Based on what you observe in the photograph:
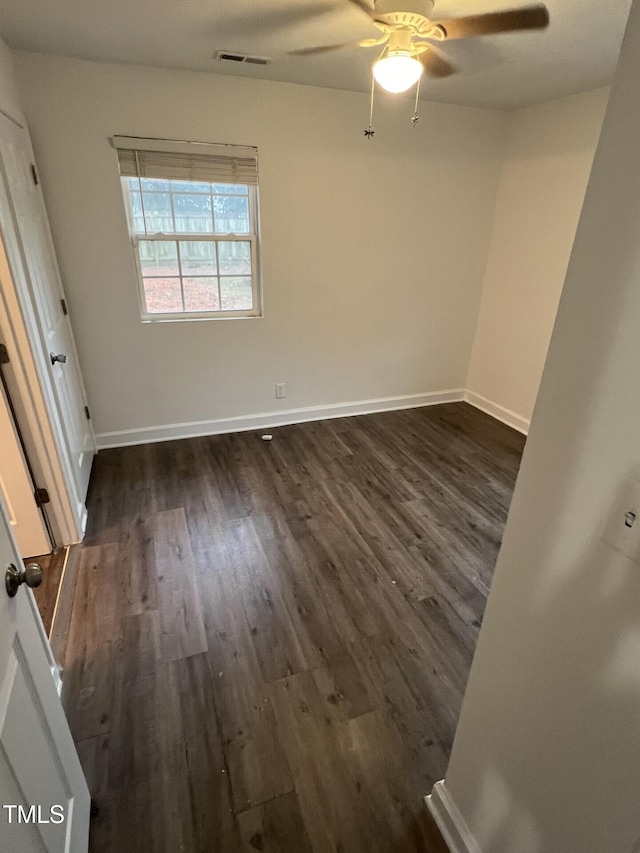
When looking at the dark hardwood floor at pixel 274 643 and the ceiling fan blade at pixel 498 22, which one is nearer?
the dark hardwood floor at pixel 274 643

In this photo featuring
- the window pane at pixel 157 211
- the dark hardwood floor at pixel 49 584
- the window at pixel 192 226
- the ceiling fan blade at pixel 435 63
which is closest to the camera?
the dark hardwood floor at pixel 49 584

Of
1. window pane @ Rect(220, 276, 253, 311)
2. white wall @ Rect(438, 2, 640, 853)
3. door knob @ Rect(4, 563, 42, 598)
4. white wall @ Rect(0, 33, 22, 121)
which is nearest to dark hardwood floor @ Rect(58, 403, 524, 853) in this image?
white wall @ Rect(438, 2, 640, 853)

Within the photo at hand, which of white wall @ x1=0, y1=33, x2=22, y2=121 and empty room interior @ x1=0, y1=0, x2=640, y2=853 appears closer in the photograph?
empty room interior @ x1=0, y1=0, x2=640, y2=853

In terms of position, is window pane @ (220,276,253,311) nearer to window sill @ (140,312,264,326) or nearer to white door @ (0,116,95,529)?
window sill @ (140,312,264,326)

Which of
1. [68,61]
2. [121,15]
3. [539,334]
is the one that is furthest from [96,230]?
[539,334]

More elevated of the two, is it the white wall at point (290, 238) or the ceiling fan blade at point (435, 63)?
the ceiling fan blade at point (435, 63)

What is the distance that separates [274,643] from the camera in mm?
1854

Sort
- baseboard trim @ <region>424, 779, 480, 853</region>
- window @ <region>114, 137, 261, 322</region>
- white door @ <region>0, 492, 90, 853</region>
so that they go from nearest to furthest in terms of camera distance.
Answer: white door @ <region>0, 492, 90, 853</region> < baseboard trim @ <region>424, 779, 480, 853</region> < window @ <region>114, 137, 261, 322</region>

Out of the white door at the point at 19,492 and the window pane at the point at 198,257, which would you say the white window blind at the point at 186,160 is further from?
the white door at the point at 19,492

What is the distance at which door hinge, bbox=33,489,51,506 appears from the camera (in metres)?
2.22

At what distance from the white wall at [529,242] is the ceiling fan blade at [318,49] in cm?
180

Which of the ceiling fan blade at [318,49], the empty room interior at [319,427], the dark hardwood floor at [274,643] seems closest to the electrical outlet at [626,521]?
the empty room interior at [319,427]

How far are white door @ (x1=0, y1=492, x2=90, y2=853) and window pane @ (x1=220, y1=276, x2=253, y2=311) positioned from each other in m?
2.62

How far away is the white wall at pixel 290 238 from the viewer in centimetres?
264
